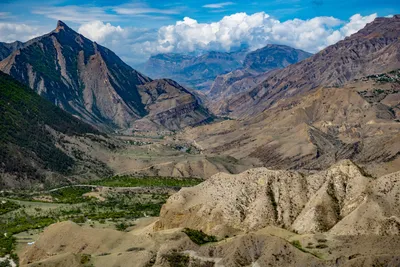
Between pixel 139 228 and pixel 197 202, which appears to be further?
pixel 139 228

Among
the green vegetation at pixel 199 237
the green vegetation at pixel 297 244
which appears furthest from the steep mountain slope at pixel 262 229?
the green vegetation at pixel 199 237

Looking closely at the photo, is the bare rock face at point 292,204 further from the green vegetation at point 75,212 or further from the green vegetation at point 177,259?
the green vegetation at point 75,212

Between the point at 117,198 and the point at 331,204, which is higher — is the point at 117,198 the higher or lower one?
the lower one

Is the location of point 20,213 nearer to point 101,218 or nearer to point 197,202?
point 101,218

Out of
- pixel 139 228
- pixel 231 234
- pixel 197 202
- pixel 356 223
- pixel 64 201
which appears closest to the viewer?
pixel 356 223

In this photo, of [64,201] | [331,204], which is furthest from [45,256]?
[64,201]

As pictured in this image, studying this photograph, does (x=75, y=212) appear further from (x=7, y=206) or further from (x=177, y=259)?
(x=177, y=259)
